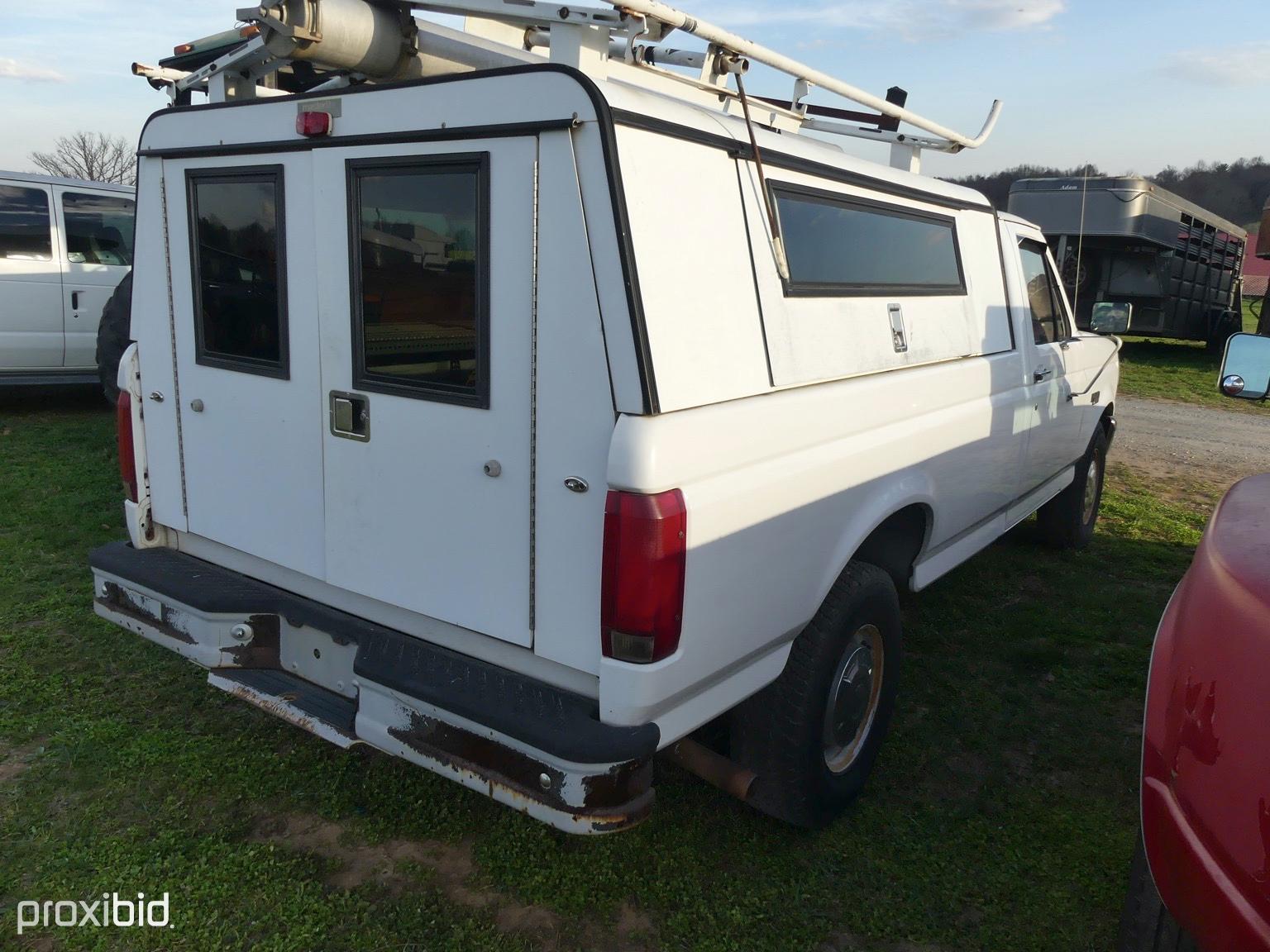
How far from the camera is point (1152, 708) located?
75.9 inches

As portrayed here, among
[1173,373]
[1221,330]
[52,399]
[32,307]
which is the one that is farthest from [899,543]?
[1221,330]

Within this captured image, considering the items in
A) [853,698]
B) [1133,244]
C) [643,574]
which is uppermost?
[1133,244]

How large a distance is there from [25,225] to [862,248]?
8.27 m

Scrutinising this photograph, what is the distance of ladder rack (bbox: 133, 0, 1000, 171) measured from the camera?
8.30ft

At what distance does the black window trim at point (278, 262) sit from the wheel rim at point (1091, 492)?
201 inches

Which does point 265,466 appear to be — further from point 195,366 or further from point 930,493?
point 930,493

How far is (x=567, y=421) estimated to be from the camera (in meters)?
2.49

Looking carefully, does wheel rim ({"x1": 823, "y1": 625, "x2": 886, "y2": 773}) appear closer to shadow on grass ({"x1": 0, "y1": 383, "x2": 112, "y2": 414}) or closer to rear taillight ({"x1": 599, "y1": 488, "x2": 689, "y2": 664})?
rear taillight ({"x1": 599, "y1": 488, "x2": 689, "y2": 664})

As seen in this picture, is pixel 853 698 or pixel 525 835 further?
pixel 853 698

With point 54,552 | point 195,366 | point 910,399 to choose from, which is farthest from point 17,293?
point 910,399

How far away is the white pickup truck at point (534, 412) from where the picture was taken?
7.95 feet

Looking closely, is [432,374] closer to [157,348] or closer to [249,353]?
[249,353]

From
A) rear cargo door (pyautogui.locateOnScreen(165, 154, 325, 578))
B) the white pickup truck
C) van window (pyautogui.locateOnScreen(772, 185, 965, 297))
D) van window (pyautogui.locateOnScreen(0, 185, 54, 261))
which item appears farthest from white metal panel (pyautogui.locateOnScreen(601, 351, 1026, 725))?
van window (pyautogui.locateOnScreen(0, 185, 54, 261))

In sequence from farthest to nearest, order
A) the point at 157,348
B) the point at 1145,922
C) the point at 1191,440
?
the point at 1191,440 < the point at 157,348 < the point at 1145,922
